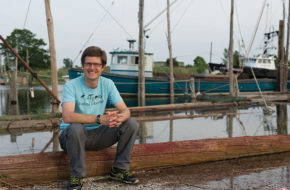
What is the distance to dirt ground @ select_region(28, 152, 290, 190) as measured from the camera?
8.88ft

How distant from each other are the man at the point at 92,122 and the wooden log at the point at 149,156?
171 millimetres

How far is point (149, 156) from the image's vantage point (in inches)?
124

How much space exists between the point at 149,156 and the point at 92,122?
3.20 feet

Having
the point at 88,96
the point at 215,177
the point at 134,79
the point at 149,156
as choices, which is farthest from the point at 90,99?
the point at 134,79

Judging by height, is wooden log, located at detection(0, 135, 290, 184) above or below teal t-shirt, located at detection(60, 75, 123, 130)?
below

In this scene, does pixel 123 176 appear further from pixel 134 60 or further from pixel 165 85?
pixel 134 60

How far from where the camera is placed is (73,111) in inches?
98.5

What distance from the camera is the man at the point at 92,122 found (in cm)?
249


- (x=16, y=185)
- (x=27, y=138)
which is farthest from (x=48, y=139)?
(x=16, y=185)

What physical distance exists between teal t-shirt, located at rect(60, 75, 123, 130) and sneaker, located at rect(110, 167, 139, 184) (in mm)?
544

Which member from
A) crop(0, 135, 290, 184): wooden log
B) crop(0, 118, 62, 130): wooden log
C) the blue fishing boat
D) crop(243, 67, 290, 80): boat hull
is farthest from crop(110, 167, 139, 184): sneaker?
crop(243, 67, 290, 80): boat hull

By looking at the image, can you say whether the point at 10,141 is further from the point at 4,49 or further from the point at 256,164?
the point at 4,49

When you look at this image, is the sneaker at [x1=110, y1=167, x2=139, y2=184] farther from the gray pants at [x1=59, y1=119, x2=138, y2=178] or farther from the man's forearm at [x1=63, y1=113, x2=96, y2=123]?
the man's forearm at [x1=63, y1=113, x2=96, y2=123]

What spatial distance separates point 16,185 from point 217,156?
2.48 meters
